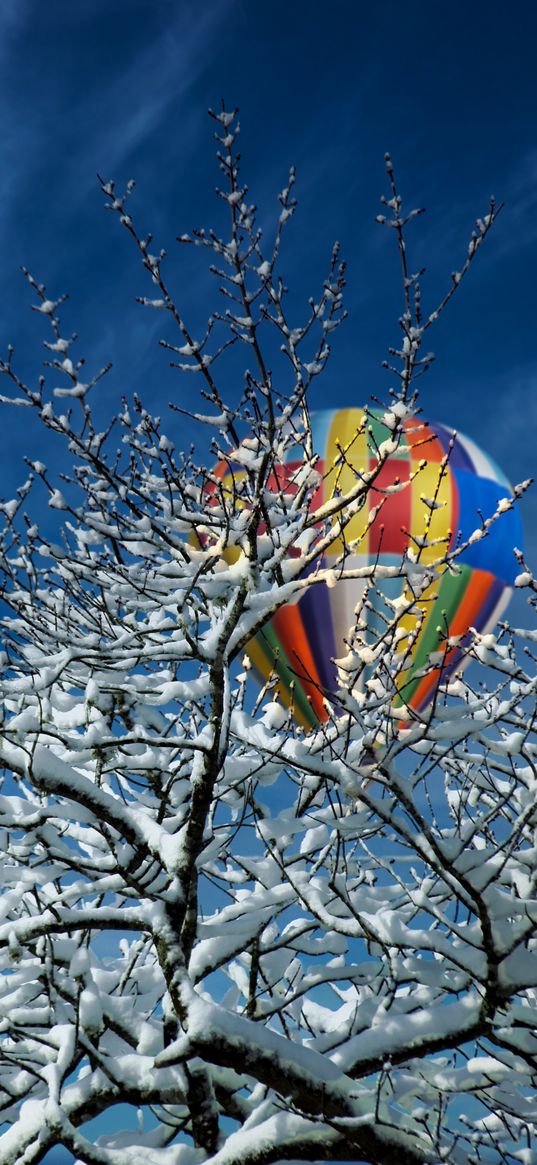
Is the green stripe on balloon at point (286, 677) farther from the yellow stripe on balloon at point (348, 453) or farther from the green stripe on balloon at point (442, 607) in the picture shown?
the yellow stripe on balloon at point (348, 453)

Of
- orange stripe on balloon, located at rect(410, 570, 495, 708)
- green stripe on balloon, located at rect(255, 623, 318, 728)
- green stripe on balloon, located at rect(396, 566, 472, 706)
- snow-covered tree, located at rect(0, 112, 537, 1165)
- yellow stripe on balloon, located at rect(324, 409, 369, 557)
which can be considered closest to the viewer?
snow-covered tree, located at rect(0, 112, 537, 1165)

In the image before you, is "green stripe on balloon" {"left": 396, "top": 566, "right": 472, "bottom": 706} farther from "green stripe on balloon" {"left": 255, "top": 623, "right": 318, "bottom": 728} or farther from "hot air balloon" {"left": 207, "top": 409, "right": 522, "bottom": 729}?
"green stripe on balloon" {"left": 255, "top": 623, "right": 318, "bottom": 728}

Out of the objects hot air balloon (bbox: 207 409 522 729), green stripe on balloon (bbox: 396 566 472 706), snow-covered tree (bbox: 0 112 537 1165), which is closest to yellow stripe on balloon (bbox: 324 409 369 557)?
hot air balloon (bbox: 207 409 522 729)

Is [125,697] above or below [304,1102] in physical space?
above

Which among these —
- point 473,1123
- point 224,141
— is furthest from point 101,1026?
point 224,141

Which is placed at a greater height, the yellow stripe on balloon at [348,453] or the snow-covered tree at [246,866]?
the yellow stripe on balloon at [348,453]

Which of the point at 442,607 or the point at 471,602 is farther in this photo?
the point at 471,602

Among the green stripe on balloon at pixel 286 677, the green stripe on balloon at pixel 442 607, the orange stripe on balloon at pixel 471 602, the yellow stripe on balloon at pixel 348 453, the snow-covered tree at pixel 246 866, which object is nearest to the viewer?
the snow-covered tree at pixel 246 866

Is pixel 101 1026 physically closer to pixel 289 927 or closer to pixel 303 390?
pixel 289 927

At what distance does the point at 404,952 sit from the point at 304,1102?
132 cm

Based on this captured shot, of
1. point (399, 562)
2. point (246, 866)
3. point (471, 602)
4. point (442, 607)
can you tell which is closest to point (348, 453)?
point (399, 562)

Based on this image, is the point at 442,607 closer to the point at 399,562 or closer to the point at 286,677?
the point at 399,562

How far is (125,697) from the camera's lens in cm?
742

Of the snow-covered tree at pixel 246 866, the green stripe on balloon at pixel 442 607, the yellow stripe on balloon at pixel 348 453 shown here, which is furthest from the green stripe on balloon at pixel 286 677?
the snow-covered tree at pixel 246 866
